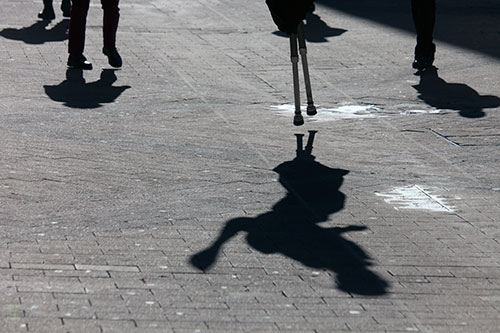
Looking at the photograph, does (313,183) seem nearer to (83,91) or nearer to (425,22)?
(83,91)

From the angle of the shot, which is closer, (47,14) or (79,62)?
(79,62)

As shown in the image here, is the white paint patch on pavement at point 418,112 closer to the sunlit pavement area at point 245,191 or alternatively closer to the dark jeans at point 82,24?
the sunlit pavement area at point 245,191

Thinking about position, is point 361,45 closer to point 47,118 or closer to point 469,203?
point 47,118

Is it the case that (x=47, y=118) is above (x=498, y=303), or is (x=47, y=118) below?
below

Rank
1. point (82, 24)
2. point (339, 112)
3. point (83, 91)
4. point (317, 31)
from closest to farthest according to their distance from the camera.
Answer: point (339, 112), point (83, 91), point (82, 24), point (317, 31)

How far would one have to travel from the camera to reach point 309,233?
6934 millimetres

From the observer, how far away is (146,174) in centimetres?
820

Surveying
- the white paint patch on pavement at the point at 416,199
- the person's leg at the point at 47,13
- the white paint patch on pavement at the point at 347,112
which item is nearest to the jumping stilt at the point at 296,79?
the white paint patch on pavement at the point at 347,112

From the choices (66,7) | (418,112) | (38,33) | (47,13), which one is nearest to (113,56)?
(38,33)

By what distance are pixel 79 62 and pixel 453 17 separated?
21.7 ft

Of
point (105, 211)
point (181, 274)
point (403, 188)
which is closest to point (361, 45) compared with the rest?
point (403, 188)

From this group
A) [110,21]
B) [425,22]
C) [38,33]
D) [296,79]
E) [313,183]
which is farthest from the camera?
[38,33]

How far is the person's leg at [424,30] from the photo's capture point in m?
12.6

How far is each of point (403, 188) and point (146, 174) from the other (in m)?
1.73
